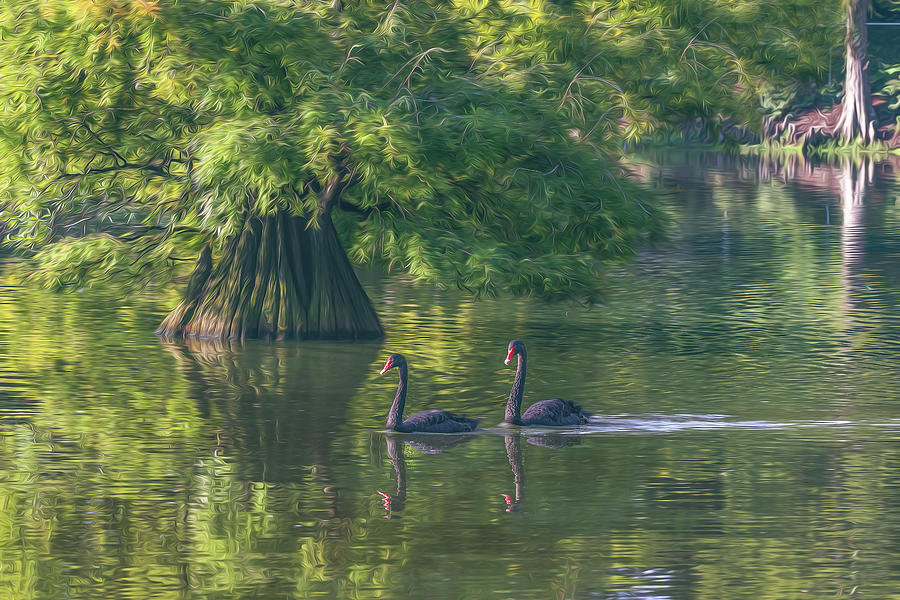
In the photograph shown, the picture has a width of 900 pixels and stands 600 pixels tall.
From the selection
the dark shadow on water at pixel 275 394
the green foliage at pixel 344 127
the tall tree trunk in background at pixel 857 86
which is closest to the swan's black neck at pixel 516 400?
the dark shadow on water at pixel 275 394

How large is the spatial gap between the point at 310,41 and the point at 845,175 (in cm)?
4722

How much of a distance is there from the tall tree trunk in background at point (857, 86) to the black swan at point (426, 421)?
60023mm

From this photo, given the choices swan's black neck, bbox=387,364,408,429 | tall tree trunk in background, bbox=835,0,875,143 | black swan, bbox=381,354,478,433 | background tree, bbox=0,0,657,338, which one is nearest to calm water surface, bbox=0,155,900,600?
black swan, bbox=381,354,478,433

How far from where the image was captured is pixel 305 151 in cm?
2214

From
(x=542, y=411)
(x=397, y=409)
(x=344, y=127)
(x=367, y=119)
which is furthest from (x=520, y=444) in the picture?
(x=344, y=127)

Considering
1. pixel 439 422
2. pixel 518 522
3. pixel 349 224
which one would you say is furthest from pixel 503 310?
pixel 518 522

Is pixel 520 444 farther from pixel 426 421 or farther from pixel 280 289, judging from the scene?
pixel 280 289

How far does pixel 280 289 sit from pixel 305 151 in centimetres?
380

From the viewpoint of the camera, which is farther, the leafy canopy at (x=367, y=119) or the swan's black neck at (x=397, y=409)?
the leafy canopy at (x=367, y=119)

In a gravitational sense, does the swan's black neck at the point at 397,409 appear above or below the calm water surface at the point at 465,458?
above

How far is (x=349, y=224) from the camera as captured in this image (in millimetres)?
26922

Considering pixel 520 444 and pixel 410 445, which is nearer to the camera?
pixel 410 445

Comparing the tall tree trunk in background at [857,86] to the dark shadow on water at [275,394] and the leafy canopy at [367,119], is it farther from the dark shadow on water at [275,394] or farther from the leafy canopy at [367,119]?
the dark shadow on water at [275,394]

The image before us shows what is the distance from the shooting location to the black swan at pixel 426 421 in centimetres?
1870
